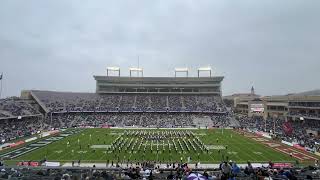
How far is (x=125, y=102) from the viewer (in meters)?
100

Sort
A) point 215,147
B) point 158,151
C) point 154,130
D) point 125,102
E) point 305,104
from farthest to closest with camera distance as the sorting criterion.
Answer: point 125,102 < point 305,104 < point 154,130 < point 215,147 < point 158,151

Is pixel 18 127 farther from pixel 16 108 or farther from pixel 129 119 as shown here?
pixel 129 119

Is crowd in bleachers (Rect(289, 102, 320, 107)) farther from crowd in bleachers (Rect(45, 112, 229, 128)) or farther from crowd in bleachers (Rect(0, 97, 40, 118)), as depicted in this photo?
crowd in bleachers (Rect(0, 97, 40, 118))

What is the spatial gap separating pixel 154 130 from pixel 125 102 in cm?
3168

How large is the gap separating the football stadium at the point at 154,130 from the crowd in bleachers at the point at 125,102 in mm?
290

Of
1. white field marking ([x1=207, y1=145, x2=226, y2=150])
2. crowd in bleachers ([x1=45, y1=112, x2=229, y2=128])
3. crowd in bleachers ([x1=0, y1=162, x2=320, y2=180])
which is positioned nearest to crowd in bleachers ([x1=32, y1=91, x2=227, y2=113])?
crowd in bleachers ([x1=45, y1=112, x2=229, y2=128])

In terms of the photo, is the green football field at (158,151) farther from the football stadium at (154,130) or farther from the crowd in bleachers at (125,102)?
the crowd in bleachers at (125,102)

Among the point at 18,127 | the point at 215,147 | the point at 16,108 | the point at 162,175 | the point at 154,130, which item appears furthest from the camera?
the point at 16,108

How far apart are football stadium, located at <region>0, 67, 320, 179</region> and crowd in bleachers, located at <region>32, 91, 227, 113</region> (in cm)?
29

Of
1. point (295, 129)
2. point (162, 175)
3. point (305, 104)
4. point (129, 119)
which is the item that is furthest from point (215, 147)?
point (129, 119)

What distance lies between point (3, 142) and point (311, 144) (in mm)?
45970

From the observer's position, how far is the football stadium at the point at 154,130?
35906mm

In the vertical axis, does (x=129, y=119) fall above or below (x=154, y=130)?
above

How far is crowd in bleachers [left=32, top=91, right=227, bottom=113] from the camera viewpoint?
92.3 metres
